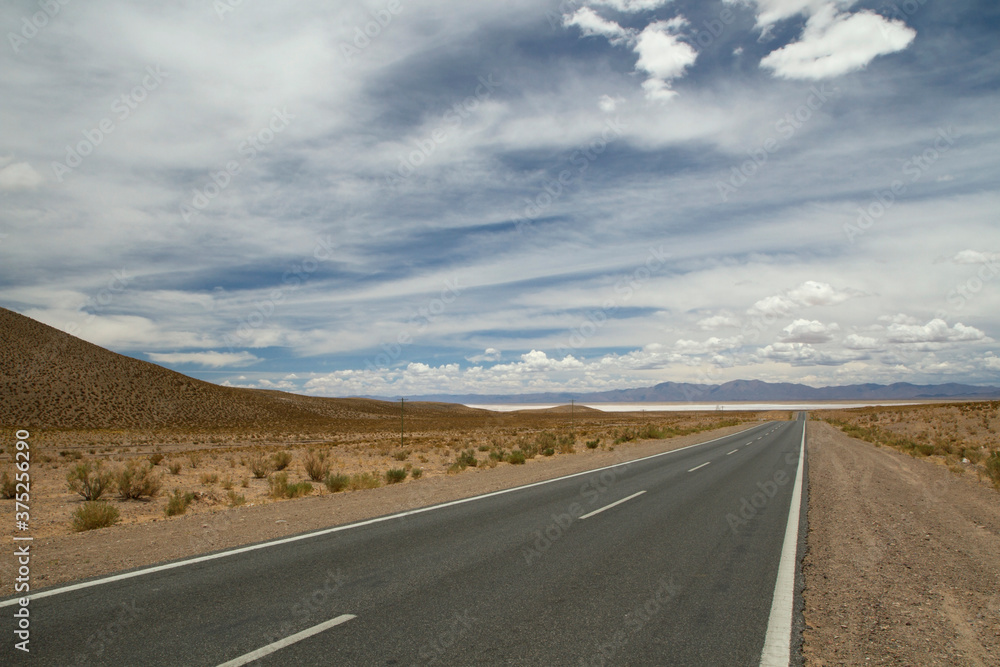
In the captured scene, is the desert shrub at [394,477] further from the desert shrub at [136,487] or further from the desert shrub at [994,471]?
the desert shrub at [994,471]

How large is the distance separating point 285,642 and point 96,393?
9028 centimetres

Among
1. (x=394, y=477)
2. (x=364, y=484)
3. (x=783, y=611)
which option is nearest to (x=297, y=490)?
(x=364, y=484)

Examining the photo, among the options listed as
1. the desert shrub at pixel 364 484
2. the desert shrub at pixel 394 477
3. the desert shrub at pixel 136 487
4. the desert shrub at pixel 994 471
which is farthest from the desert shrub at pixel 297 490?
the desert shrub at pixel 994 471

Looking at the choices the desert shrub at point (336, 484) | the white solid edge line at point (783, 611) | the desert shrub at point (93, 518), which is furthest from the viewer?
the desert shrub at point (336, 484)

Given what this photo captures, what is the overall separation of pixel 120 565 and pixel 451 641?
517cm

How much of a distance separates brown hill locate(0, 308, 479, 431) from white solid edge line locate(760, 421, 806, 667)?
234 feet

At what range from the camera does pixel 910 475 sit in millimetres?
17203

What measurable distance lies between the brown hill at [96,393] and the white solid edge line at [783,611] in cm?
7127

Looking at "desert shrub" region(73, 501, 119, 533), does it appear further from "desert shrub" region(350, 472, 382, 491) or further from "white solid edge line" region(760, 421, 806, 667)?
"white solid edge line" region(760, 421, 806, 667)

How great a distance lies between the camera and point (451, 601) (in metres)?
5.38

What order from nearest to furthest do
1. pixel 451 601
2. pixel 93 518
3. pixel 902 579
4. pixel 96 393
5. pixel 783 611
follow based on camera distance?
pixel 783 611 → pixel 451 601 → pixel 902 579 → pixel 93 518 → pixel 96 393

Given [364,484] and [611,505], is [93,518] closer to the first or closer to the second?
[364,484]

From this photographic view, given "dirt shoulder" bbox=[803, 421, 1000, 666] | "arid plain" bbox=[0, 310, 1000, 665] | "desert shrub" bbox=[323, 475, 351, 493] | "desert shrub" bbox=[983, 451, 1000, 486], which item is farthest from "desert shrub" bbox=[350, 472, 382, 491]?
"desert shrub" bbox=[983, 451, 1000, 486]

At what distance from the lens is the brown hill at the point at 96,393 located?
66500 millimetres
